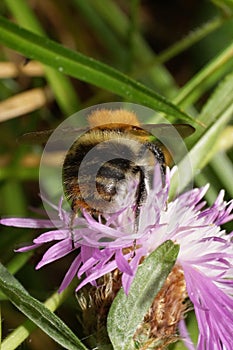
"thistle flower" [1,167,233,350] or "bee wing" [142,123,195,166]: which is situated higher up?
"bee wing" [142,123,195,166]

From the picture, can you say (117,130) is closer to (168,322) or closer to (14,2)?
(168,322)

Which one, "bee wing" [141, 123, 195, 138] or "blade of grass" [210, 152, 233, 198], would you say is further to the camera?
"blade of grass" [210, 152, 233, 198]

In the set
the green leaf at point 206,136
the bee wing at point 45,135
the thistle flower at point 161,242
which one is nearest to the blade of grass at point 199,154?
the green leaf at point 206,136

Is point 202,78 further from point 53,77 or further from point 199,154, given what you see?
point 53,77

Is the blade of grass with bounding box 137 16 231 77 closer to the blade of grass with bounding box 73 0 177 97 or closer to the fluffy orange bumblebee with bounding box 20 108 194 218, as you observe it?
the blade of grass with bounding box 73 0 177 97

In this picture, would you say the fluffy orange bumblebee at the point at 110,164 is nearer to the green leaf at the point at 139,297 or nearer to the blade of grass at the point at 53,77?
the green leaf at the point at 139,297

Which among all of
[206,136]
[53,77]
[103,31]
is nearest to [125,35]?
[103,31]

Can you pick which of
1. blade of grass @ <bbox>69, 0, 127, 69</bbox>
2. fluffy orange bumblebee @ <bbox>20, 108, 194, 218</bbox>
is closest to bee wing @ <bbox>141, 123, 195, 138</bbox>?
fluffy orange bumblebee @ <bbox>20, 108, 194, 218</bbox>
